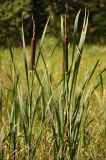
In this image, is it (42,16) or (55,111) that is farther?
(42,16)

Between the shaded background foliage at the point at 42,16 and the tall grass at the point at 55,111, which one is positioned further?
the shaded background foliage at the point at 42,16

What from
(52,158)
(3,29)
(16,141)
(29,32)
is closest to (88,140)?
(52,158)

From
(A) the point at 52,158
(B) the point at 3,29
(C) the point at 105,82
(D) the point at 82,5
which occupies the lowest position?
(A) the point at 52,158

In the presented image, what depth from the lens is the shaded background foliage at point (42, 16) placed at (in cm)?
949

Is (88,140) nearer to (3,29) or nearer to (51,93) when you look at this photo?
(51,93)

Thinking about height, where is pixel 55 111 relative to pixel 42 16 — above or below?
below

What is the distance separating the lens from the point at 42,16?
10.0m

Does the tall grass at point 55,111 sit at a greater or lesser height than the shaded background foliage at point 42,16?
lesser

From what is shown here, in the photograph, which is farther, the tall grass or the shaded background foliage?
the shaded background foliage

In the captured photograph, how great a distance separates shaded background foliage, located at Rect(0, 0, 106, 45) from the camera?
9.49 m

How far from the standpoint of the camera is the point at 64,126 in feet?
8.39

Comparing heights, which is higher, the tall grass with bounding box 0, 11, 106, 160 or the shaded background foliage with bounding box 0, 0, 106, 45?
the shaded background foliage with bounding box 0, 0, 106, 45

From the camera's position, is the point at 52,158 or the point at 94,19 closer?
Result: the point at 52,158

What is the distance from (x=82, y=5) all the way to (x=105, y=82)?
342 cm
